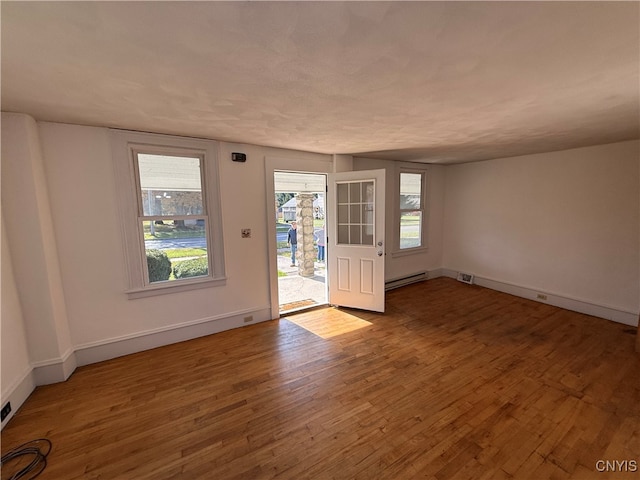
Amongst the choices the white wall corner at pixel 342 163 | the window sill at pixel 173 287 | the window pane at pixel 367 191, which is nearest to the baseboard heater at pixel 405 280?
the window pane at pixel 367 191

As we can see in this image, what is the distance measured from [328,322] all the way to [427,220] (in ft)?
10.2

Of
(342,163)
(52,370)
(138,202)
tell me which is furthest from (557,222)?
(52,370)

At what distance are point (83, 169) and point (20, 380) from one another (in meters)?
1.85

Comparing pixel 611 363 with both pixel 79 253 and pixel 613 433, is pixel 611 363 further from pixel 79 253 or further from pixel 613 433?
pixel 79 253

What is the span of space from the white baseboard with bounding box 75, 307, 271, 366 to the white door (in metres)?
1.21

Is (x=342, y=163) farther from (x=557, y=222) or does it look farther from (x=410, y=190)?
(x=557, y=222)

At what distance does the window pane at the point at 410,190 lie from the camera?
4977mm

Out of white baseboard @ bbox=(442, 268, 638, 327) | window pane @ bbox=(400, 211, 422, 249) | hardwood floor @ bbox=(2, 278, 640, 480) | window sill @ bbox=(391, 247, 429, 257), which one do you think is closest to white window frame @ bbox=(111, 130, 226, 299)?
hardwood floor @ bbox=(2, 278, 640, 480)

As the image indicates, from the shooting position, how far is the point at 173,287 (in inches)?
118

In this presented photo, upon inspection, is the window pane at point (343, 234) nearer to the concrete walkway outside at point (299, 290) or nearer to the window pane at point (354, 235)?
the window pane at point (354, 235)

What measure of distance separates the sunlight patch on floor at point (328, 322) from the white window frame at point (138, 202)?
1.24 meters

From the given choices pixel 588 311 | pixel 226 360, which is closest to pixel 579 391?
pixel 588 311

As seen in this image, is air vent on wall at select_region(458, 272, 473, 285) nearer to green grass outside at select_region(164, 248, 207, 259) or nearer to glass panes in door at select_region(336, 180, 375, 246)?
glass panes in door at select_region(336, 180, 375, 246)

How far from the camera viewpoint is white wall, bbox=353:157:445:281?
4.71 meters
